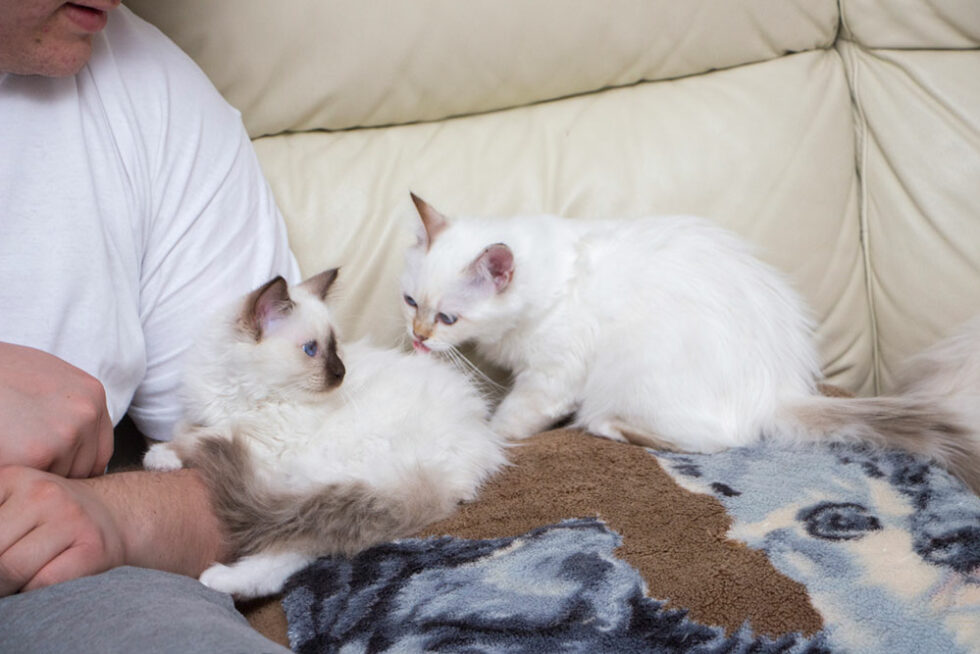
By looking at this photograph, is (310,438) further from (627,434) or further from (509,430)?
(627,434)

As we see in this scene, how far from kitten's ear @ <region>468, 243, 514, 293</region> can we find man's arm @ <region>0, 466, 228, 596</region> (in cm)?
59

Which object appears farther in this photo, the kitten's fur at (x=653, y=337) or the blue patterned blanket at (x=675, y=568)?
the kitten's fur at (x=653, y=337)

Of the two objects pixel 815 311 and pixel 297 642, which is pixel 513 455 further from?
pixel 815 311

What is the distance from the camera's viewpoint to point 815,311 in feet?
5.86

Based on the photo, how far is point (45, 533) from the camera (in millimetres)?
992

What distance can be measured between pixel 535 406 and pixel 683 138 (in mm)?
589

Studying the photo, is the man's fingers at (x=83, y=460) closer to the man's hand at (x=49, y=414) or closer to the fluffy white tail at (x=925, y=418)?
the man's hand at (x=49, y=414)

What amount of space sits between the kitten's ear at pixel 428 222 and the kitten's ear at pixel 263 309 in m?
0.33

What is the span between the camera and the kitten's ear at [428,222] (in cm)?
159

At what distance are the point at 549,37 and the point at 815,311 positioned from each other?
2.42 ft

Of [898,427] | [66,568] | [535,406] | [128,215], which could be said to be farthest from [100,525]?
[898,427]

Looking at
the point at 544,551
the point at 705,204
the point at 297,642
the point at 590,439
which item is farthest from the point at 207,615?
the point at 705,204

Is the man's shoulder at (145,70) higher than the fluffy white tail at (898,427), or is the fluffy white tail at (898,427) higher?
the man's shoulder at (145,70)

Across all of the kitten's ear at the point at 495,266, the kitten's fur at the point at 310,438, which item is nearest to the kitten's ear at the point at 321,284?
the kitten's fur at the point at 310,438
